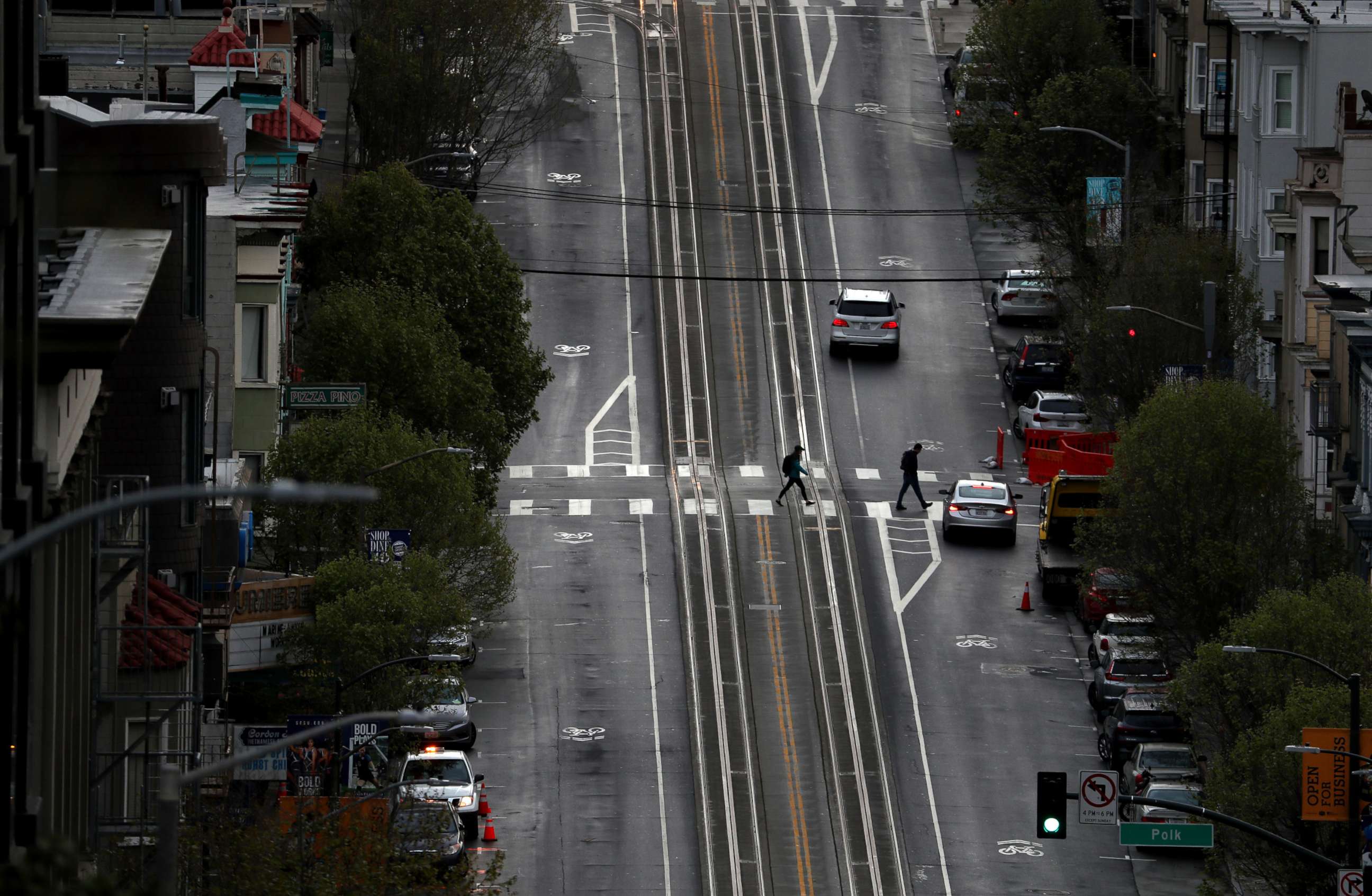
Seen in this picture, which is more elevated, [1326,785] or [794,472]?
[1326,785]

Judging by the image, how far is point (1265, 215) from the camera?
73.6 metres

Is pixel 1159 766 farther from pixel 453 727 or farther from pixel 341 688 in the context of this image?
pixel 341 688

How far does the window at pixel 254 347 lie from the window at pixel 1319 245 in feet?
84.4

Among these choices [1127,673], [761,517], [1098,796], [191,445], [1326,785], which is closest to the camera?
[1326,785]

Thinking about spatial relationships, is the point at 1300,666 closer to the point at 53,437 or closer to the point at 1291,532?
the point at 1291,532

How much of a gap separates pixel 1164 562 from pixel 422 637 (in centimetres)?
1521

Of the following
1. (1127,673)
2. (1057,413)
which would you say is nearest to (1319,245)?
(1057,413)

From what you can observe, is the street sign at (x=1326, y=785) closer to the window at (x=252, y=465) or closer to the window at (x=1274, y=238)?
the window at (x=252, y=465)

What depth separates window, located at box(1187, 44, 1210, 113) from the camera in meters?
87.6

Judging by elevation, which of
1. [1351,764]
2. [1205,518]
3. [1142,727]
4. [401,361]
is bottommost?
[1142,727]

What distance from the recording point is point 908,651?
208 ft

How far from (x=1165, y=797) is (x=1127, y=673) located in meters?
7.92

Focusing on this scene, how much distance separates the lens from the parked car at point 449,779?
49.4 metres

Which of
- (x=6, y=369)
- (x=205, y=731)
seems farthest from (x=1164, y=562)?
(x=6, y=369)
